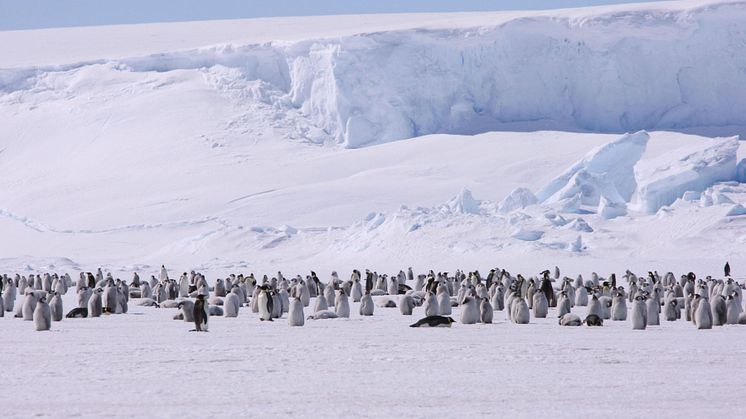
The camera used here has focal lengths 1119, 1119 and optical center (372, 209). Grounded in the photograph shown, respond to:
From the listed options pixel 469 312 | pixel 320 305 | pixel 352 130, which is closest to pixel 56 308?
pixel 320 305

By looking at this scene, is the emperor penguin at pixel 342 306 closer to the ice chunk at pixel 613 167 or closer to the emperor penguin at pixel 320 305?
the emperor penguin at pixel 320 305

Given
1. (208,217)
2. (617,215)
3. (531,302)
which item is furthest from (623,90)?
(531,302)

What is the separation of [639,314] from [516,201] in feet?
63.4

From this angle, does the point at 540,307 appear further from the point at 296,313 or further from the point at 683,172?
the point at 683,172

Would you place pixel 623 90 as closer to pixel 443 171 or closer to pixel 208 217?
pixel 443 171

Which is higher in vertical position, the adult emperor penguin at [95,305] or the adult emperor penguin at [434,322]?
the adult emperor penguin at [95,305]

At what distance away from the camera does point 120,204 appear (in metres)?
40.6

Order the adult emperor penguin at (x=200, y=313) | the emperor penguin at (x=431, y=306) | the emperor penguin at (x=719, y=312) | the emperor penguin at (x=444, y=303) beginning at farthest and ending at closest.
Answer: the emperor penguin at (x=444, y=303) < the emperor penguin at (x=431, y=306) < the emperor penguin at (x=719, y=312) < the adult emperor penguin at (x=200, y=313)

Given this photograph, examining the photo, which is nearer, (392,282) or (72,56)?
(392,282)

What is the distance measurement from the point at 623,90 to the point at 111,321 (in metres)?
34.0

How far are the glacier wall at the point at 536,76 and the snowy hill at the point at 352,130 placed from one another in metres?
0.08

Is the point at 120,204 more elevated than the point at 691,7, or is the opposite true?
the point at 691,7

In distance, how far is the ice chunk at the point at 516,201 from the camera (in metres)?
32.1

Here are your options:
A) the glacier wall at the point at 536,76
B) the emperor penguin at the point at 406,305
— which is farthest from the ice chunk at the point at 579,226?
the glacier wall at the point at 536,76
